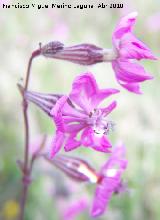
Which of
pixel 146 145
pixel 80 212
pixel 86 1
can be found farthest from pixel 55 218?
pixel 86 1

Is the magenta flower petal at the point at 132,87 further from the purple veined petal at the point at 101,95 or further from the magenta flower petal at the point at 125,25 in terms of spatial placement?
the magenta flower petal at the point at 125,25

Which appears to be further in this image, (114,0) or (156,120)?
(114,0)

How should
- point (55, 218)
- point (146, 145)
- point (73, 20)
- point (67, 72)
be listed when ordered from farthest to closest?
point (73, 20)
point (67, 72)
point (146, 145)
point (55, 218)

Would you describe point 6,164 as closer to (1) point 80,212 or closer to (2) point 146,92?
(1) point 80,212

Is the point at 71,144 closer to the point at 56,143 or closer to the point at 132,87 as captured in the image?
the point at 56,143

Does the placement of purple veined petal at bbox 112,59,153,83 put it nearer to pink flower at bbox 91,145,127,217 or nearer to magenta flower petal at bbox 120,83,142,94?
magenta flower petal at bbox 120,83,142,94

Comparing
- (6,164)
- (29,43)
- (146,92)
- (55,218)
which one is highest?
(29,43)

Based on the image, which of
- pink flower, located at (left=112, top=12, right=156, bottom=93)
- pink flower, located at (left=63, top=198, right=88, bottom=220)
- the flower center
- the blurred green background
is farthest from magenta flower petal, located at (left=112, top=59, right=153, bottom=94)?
pink flower, located at (left=63, top=198, right=88, bottom=220)
